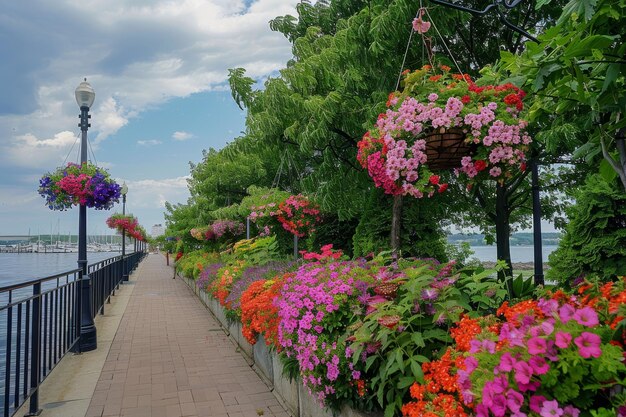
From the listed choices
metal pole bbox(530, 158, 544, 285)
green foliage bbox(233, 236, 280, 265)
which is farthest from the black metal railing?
metal pole bbox(530, 158, 544, 285)

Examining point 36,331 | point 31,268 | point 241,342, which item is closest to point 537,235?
point 241,342

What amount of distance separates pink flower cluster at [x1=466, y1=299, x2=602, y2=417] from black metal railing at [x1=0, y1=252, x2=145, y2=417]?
3.35 m

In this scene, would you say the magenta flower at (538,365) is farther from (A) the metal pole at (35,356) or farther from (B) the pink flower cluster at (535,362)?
(A) the metal pole at (35,356)

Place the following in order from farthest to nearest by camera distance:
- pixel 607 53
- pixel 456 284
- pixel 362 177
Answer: pixel 362 177 → pixel 456 284 → pixel 607 53

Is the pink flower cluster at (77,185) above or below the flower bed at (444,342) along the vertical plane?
above

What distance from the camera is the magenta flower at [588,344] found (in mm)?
1472

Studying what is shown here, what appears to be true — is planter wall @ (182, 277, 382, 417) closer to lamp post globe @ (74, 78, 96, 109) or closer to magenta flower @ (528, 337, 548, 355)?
magenta flower @ (528, 337, 548, 355)

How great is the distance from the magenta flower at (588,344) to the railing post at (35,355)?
4.34 metres

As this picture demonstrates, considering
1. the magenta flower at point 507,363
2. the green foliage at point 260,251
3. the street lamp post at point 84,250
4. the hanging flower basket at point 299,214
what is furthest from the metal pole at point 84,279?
the magenta flower at point 507,363

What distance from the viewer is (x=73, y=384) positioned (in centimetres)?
510

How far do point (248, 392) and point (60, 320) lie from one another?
8.71 feet

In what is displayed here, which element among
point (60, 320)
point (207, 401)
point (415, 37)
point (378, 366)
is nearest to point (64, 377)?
point (60, 320)

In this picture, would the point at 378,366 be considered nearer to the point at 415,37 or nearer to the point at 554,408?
the point at 554,408

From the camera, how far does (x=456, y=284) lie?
10.9 feet
